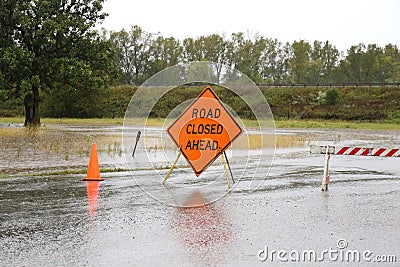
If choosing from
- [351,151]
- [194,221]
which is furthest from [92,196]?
[351,151]

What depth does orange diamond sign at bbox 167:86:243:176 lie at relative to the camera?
12352mm

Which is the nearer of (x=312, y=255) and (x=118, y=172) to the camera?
(x=312, y=255)

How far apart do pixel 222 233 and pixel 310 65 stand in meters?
92.6

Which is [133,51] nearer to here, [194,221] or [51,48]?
[51,48]

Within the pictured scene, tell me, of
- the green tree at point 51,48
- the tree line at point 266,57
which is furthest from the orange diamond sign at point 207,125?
the tree line at point 266,57

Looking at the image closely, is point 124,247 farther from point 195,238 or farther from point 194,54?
point 194,54

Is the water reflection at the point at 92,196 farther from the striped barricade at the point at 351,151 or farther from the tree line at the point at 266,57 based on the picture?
the tree line at the point at 266,57

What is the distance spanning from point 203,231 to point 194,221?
75 centimetres

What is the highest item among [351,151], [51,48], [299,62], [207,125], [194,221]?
[299,62]

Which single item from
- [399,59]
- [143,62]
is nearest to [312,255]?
[143,62]

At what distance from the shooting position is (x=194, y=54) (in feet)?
336

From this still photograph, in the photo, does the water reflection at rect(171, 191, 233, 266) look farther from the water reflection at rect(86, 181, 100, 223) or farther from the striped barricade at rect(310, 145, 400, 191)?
the striped barricade at rect(310, 145, 400, 191)

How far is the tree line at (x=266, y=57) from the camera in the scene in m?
95.9

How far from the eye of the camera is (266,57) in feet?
349
